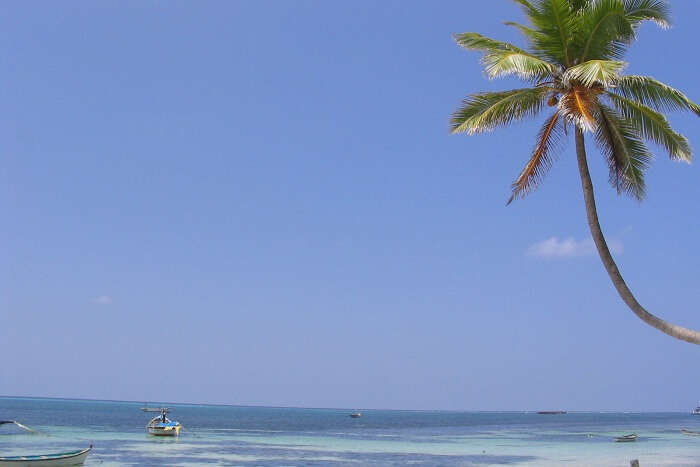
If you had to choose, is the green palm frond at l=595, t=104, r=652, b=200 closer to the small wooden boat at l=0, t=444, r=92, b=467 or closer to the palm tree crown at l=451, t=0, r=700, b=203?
the palm tree crown at l=451, t=0, r=700, b=203

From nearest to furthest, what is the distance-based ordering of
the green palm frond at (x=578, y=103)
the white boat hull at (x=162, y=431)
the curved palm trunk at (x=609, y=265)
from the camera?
1. the curved palm trunk at (x=609, y=265)
2. the green palm frond at (x=578, y=103)
3. the white boat hull at (x=162, y=431)

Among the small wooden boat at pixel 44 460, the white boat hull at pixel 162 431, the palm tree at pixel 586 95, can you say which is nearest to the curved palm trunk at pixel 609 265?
the palm tree at pixel 586 95

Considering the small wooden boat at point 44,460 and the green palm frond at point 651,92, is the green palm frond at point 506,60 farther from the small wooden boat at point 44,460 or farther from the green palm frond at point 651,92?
the small wooden boat at point 44,460

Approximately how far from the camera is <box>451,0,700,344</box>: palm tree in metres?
11.0

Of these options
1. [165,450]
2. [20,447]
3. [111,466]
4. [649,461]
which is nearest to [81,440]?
[20,447]

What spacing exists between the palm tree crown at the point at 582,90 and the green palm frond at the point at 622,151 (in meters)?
0.02

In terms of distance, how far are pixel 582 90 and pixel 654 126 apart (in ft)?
4.43

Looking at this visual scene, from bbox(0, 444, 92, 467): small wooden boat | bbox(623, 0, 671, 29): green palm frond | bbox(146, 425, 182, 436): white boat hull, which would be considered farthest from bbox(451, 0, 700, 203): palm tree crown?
bbox(146, 425, 182, 436): white boat hull

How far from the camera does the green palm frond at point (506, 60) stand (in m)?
11.1

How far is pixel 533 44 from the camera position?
12008 millimetres

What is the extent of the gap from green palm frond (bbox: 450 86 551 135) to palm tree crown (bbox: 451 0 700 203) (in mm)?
17

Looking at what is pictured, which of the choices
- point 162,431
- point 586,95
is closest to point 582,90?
point 586,95

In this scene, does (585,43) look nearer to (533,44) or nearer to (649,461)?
(533,44)

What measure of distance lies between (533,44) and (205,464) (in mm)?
23719
